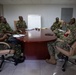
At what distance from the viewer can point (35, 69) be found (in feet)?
8.41

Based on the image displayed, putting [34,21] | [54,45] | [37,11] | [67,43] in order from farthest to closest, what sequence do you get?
[37,11], [34,21], [54,45], [67,43]

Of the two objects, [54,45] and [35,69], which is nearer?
[35,69]

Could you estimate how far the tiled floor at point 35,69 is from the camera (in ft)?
7.90

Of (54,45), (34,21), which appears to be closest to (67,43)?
(54,45)

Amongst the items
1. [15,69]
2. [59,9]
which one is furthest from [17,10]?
[15,69]

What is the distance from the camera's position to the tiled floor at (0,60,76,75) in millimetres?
2408

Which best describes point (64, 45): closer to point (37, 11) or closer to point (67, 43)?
point (67, 43)

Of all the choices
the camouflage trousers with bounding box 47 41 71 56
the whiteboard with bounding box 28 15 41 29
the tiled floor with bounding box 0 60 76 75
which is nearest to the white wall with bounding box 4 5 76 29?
the whiteboard with bounding box 28 15 41 29

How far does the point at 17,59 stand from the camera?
9.45 feet

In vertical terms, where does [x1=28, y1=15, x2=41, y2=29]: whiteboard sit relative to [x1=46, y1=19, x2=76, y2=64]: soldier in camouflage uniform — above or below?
above

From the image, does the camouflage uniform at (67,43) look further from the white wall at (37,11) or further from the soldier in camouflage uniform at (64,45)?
the white wall at (37,11)

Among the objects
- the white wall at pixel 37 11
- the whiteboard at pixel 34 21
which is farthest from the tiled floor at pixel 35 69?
the white wall at pixel 37 11

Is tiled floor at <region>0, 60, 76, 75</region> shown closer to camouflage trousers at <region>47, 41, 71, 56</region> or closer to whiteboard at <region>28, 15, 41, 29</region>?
camouflage trousers at <region>47, 41, 71, 56</region>

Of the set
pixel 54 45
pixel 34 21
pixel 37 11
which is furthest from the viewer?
pixel 37 11
